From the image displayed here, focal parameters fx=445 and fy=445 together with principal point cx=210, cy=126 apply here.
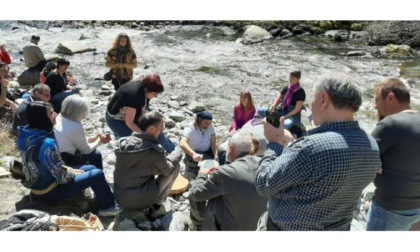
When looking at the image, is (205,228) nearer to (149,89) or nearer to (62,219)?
(62,219)

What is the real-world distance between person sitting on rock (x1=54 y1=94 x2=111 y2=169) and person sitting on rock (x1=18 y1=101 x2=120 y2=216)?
0.57 metres

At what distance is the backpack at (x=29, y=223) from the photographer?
3.57 m

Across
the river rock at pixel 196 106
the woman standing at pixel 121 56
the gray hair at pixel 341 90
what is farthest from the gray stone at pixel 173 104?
the gray hair at pixel 341 90

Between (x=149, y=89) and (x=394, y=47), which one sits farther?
(x=394, y=47)

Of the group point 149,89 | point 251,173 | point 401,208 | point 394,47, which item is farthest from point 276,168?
point 394,47

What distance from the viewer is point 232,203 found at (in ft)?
12.6

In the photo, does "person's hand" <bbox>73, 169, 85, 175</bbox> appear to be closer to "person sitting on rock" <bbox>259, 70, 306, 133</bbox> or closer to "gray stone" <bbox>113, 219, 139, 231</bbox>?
"gray stone" <bbox>113, 219, 139, 231</bbox>

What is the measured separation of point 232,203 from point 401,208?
1349mm

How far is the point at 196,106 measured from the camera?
9797mm

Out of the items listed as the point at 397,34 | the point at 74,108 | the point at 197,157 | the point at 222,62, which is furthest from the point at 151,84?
the point at 397,34

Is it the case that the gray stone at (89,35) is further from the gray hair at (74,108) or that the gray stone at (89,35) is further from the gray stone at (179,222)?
the gray stone at (179,222)

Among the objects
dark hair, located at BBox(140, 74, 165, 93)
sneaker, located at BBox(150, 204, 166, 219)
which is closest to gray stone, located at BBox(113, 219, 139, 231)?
sneaker, located at BBox(150, 204, 166, 219)

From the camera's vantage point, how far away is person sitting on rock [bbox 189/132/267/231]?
375 cm

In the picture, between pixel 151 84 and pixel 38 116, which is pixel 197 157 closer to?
pixel 151 84
